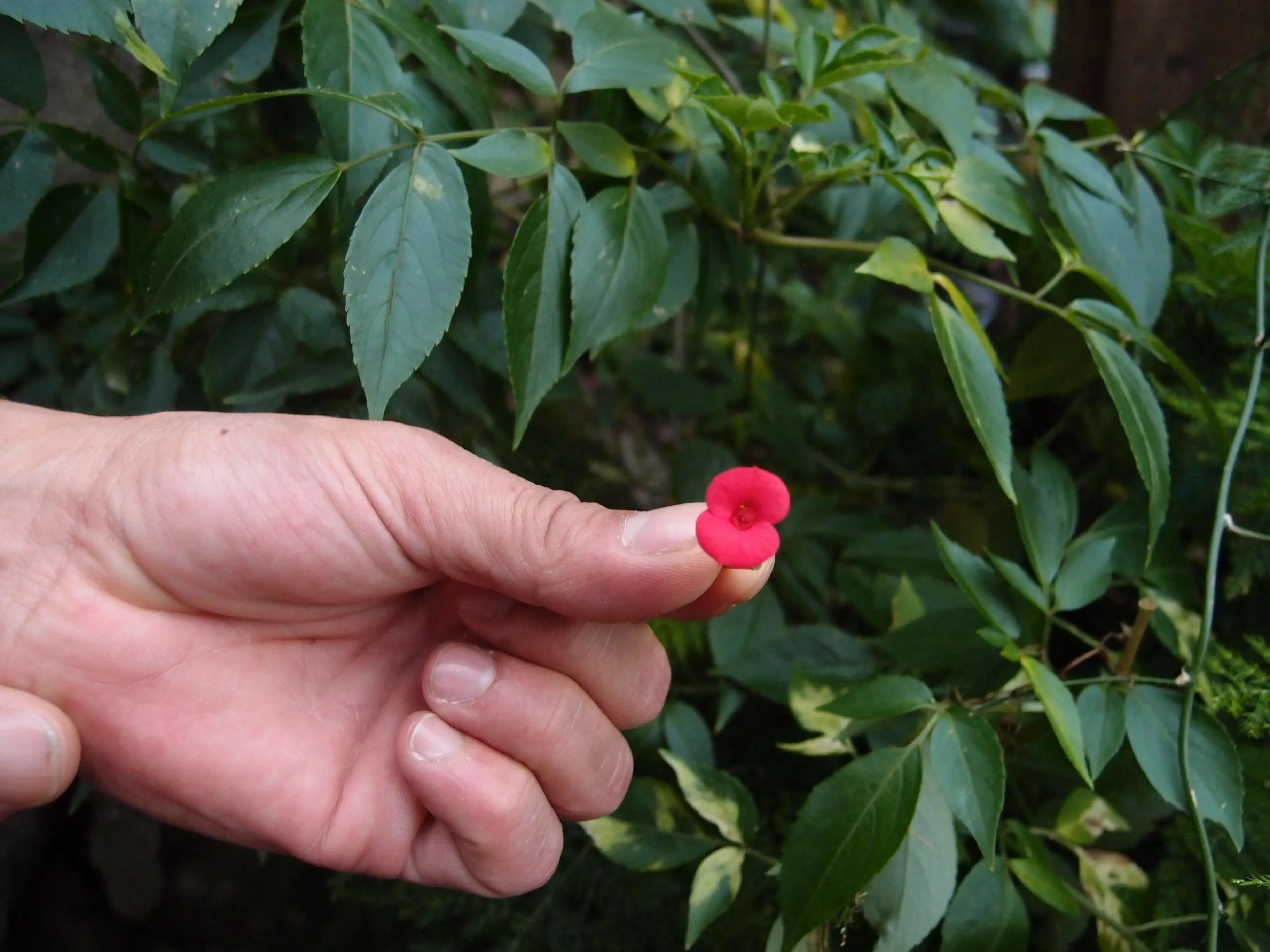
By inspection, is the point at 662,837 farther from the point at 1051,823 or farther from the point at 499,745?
the point at 1051,823

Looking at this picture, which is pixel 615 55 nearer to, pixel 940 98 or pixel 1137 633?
pixel 940 98

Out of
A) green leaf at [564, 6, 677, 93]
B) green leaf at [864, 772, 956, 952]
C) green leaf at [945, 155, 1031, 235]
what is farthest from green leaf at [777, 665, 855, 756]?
green leaf at [564, 6, 677, 93]

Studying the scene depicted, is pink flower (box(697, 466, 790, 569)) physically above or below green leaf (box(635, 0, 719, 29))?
below

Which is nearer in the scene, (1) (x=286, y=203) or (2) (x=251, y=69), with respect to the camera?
(1) (x=286, y=203)

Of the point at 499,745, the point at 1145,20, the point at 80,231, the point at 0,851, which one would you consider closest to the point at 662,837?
the point at 499,745

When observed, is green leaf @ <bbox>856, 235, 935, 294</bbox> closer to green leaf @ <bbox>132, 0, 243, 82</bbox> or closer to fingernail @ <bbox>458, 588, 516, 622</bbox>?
fingernail @ <bbox>458, 588, 516, 622</bbox>

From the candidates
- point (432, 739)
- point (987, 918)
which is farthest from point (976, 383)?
point (432, 739)
